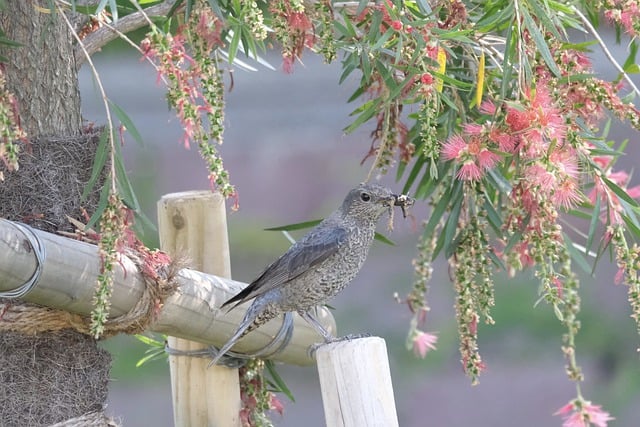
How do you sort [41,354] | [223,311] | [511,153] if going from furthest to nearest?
1. [223,311]
2. [41,354]
3. [511,153]

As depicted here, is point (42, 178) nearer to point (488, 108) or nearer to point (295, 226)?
point (295, 226)

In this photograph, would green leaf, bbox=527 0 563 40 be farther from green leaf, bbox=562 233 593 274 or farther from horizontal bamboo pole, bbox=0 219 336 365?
horizontal bamboo pole, bbox=0 219 336 365

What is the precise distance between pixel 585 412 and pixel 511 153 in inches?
16.2

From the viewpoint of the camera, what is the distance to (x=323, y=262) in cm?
186

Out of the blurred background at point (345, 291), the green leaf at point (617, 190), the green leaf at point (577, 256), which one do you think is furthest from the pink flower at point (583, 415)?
the blurred background at point (345, 291)

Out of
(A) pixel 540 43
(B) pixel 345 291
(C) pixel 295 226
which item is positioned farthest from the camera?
(B) pixel 345 291

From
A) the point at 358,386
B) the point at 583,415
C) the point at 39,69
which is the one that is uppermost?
the point at 39,69

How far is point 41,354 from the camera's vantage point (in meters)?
1.54

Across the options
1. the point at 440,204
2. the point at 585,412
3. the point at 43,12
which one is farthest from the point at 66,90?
the point at 585,412

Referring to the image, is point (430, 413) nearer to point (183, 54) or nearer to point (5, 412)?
point (5, 412)

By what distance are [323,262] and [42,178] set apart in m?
0.53

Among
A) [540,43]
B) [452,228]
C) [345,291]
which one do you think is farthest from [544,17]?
[345,291]

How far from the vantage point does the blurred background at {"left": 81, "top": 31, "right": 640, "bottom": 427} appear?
3.35 metres

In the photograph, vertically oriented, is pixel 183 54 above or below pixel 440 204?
above
